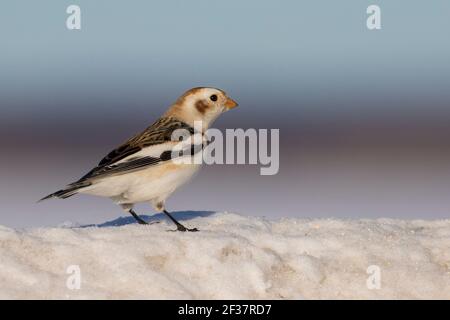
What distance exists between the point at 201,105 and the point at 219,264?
112 inches

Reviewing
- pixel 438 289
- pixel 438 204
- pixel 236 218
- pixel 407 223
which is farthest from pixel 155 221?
pixel 438 204

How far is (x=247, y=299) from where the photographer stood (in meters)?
6.23

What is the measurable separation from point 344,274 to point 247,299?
2.75 feet

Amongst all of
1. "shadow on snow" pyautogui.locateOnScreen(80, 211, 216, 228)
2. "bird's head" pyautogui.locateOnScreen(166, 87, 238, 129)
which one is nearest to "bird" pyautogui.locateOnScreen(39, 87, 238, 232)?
"shadow on snow" pyautogui.locateOnScreen(80, 211, 216, 228)

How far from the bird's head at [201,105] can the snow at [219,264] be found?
1.71m

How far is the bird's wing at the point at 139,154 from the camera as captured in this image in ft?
26.3

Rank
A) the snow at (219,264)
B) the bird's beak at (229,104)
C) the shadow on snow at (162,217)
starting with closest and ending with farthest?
1. the snow at (219,264)
2. the shadow on snow at (162,217)
3. the bird's beak at (229,104)

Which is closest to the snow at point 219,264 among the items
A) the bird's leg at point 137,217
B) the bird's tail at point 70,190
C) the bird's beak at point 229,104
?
the bird's tail at point 70,190

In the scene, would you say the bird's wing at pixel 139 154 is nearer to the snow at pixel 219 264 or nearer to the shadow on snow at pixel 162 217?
the snow at pixel 219 264

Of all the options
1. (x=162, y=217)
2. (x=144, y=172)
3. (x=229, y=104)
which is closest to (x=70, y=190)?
(x=144, y=172)

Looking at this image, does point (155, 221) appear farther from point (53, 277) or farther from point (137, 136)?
point (53, 277)

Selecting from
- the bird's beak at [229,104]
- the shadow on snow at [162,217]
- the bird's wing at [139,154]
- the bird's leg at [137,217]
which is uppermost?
the bird's beak at [229,104]

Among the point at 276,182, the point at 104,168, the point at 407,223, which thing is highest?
the point at 104,168

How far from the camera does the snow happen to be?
628 cm
